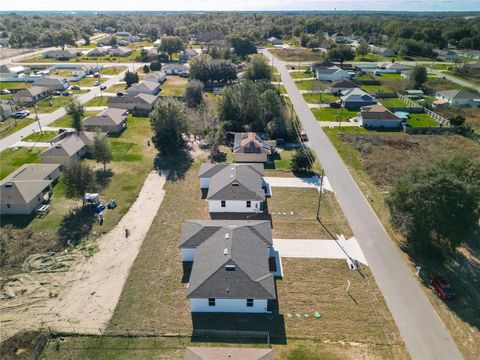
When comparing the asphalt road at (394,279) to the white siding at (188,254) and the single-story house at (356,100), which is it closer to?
the white siding at (188,254)

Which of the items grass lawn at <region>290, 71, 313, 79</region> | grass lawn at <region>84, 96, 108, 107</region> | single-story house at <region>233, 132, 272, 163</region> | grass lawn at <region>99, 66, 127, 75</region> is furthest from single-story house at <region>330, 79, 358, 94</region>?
grass lawn at <region>99, 66, 127, 75</region>

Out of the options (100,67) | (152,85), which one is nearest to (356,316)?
(152,85)

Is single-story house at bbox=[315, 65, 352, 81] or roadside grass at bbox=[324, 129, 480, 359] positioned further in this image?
single-story house at bbox=[315, 65, 352, 81]

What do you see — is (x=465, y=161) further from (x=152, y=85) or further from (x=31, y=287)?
(x=152, y=85)

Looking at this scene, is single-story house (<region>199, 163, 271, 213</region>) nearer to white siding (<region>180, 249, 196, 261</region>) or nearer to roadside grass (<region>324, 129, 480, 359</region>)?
white siding (<region>180, 249, 196, 261</region>)

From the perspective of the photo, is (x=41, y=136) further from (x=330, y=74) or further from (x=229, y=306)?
(x=330, y=74)

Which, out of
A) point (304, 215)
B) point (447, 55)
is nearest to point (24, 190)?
point (304, 215)

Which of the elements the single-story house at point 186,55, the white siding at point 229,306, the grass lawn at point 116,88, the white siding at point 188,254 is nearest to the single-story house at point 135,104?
the grass lawn at point 116,88
